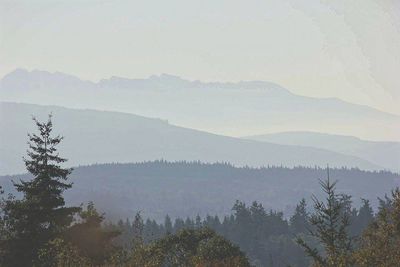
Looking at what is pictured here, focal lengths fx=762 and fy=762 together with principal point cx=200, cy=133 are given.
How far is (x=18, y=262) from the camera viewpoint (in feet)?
203

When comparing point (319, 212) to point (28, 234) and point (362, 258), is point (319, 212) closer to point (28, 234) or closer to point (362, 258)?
point (362, 258)

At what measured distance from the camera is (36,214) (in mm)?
64062

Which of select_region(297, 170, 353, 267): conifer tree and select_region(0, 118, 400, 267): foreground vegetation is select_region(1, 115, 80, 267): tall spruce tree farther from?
select_region(297, 170, 353, 267): conifer tree

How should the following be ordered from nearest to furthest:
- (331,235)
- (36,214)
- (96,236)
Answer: (331,235), (36,214), (96,236)

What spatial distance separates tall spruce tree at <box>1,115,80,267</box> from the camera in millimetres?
61938

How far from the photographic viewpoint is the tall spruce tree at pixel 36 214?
203 ft

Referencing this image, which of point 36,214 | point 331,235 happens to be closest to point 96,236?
point 36,214

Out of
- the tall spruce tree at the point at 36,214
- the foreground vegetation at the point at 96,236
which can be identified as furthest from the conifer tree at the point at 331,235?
the tall spruce tree at the point at 36,214

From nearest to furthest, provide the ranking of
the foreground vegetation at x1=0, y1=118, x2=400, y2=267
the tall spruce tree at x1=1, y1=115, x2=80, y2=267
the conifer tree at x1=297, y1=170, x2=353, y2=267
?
the conifer tree at x1=297, y1=170, x2=353, y2=267
the foreground vegetation at x1=0, y1=118, x2=400, y2=267
the tall spruce tree at x1=1, y1=115, x2=80, y2=267

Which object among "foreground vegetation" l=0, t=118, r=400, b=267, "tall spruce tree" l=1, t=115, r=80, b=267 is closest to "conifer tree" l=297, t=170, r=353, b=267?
"foreground vegetation" l=0, t=118, r=400, b=267

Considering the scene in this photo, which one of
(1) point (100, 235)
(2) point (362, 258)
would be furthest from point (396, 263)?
(1) point (100, 235)

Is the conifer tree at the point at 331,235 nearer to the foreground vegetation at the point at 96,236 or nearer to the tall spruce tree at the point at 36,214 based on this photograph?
the foreground vegetation at the point at 96,236

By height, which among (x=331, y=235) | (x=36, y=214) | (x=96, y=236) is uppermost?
(x=36, y=214)

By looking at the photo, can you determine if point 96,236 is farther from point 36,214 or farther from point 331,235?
point 331,235
